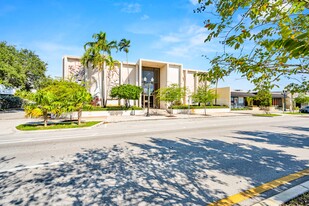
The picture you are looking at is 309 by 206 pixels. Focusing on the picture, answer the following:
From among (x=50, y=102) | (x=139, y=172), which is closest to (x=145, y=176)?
(x=139, y=172)

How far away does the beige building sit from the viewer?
87.4 feet

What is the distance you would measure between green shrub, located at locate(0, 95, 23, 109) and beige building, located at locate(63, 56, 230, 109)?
18081mm

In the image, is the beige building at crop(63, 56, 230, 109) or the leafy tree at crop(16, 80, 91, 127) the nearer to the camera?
the leafy tree at crop(16, 80, 91, 127)

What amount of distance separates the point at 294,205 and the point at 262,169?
190 centimetres

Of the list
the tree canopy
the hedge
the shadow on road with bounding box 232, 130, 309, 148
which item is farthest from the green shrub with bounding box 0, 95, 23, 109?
the shadow on road with bounding box 232, 130, 309, 148

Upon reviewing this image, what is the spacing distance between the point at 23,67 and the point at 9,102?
11286 millimetres

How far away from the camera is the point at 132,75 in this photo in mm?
30344

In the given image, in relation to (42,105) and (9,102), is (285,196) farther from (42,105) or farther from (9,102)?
(9,102)

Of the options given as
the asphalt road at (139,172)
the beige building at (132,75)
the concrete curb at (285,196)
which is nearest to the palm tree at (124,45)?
the beige building at (132,75)

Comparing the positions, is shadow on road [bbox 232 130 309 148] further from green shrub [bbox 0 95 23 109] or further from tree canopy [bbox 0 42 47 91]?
green shrub [bbox 0 95 23 109]

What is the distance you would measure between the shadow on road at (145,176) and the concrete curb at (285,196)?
0.59 m

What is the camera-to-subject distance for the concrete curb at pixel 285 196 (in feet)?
9.63

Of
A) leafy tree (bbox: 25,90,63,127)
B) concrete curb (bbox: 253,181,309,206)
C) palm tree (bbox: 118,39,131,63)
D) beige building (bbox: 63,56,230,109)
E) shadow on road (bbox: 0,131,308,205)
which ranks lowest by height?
shadow on road (bbox: 0,131,308,205)

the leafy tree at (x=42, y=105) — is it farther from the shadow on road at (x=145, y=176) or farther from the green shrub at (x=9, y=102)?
the green shrub at (x=9, y=102)
